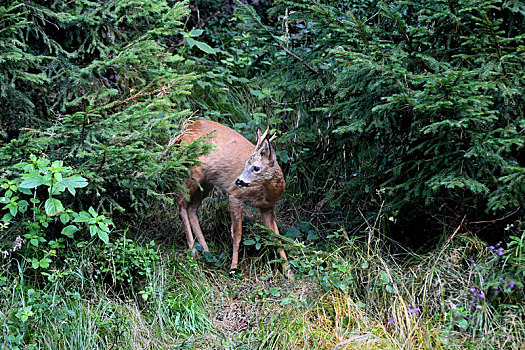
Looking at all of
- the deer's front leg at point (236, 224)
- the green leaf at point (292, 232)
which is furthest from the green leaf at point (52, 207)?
the green leaf at point (292, 232)

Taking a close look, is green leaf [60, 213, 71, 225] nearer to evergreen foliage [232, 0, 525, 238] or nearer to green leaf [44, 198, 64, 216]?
green leaf [44, 198, 64, 216]

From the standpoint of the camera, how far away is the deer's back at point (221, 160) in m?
Result: 5.04

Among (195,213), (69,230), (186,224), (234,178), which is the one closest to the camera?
(69,230)

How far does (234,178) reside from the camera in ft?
16.5

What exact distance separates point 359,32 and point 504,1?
0.98 m

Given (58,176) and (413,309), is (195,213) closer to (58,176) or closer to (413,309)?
(58,176)

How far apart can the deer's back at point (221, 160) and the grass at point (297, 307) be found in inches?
30.3

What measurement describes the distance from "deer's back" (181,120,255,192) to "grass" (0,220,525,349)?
77 cm

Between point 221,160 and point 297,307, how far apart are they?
1.53 meters

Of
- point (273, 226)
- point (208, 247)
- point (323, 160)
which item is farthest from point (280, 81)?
point (208, 247)

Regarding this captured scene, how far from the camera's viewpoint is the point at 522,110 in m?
4.12

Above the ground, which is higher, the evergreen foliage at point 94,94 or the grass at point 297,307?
the evergreen foliage at point 94,94

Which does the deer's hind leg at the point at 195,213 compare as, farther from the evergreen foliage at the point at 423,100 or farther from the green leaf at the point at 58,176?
the green leaf at the point at 58,176

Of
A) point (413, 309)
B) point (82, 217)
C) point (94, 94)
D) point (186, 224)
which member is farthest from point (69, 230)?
point (413, 309)
